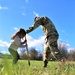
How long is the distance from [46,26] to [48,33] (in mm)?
369

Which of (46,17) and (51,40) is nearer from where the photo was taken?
(51,40)

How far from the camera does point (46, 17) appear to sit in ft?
34.0

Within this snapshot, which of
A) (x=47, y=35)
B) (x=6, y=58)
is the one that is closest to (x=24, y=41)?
(x=47, y=35)

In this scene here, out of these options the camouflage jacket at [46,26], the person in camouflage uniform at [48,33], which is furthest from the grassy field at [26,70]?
the camouflage jacket at [46,26]

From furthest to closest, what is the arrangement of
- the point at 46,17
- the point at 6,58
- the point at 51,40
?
the point at 46,17 → the point at 51,40 → the point at 6,58

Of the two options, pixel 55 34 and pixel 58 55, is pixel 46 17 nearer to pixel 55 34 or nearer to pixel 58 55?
pixel 55 34

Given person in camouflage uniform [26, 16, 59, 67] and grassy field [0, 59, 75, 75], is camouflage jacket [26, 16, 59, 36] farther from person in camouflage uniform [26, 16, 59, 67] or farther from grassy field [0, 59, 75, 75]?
grassy field [0, 59, 75, 75]

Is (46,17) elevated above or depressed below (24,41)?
above

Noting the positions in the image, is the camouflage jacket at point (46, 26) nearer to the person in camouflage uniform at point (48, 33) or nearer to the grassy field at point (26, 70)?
the person in camouflage uniform at point (48, 33)

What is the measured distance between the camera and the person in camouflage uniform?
969cm

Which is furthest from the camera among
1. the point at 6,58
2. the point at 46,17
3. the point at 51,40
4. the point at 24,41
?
the point at 46,17

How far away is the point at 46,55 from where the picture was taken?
1009 centimetres

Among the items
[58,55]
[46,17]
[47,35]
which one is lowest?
[58,55]

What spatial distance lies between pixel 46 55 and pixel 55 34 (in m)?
0.83
